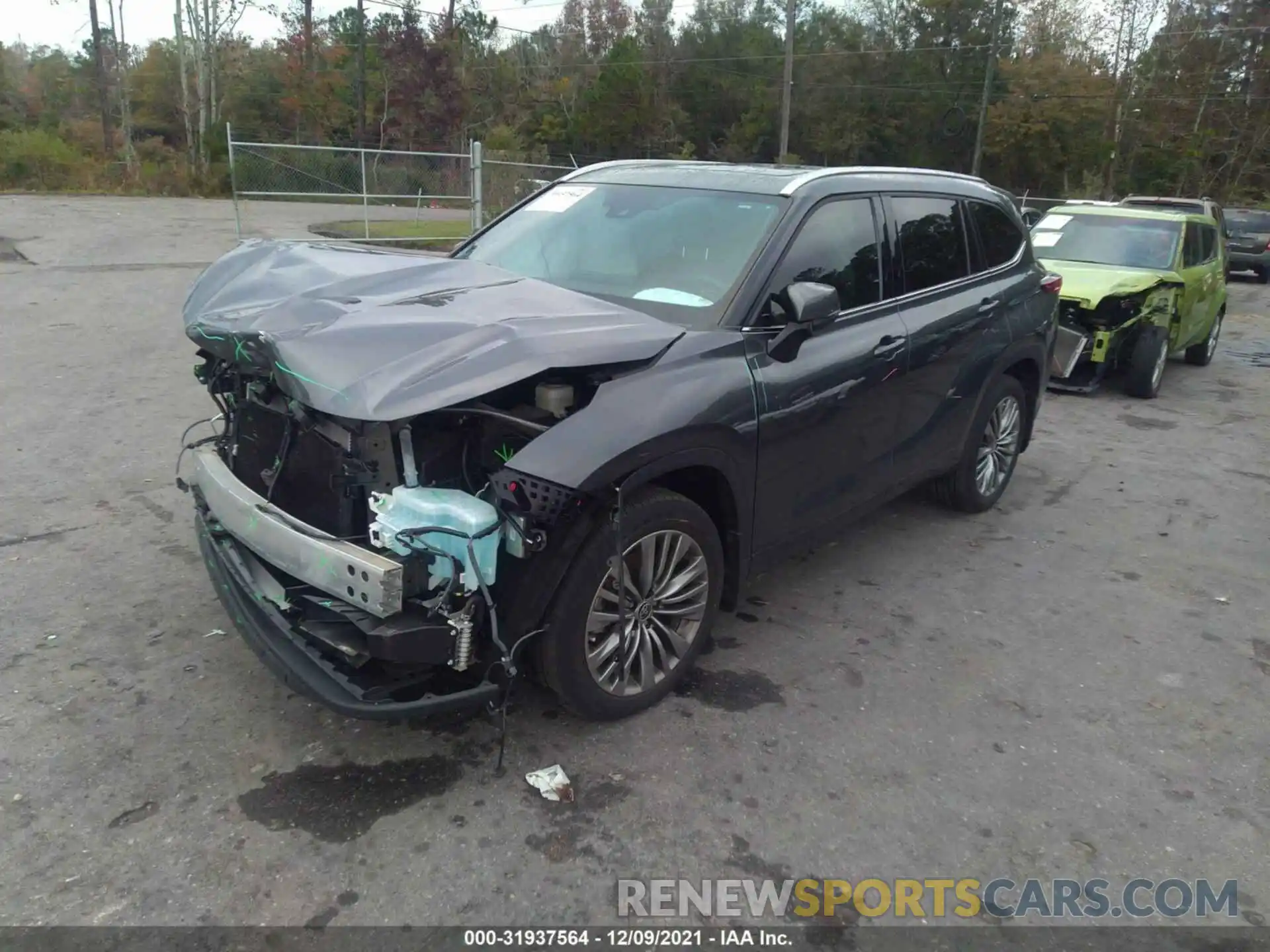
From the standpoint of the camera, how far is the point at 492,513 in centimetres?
287

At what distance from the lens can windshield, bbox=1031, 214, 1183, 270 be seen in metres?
9.93

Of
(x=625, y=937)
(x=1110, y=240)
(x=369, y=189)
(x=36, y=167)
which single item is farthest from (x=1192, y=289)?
(x=36, y=167)

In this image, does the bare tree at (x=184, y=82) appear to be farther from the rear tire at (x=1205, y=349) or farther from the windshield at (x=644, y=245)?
the windshield at (x=644, y=245)

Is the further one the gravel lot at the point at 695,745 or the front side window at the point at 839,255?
the front side window at the point at 839,255

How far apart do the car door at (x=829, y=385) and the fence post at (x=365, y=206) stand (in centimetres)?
1410

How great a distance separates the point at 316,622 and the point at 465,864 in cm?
88

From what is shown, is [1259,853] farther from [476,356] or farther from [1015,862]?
[476,356]

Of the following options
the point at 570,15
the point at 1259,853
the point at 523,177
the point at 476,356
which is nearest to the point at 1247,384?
the point at 1259,853

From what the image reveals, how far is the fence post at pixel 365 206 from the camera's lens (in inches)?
672

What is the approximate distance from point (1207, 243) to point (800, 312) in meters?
9.74

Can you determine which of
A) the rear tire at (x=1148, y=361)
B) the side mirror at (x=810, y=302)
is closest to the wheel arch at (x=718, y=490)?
the side mirror at (x=810, y=302)

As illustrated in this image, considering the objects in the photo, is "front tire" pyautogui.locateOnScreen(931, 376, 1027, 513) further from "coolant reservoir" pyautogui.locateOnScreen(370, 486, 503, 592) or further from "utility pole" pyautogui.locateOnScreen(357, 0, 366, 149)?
"utility pole" pyautogui.locateOnScreen(357, 0, 366, 149)

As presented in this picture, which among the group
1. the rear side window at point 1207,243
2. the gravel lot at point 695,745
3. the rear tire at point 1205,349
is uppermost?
the rear side window at point 1207,243

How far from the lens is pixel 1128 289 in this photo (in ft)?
29.9
